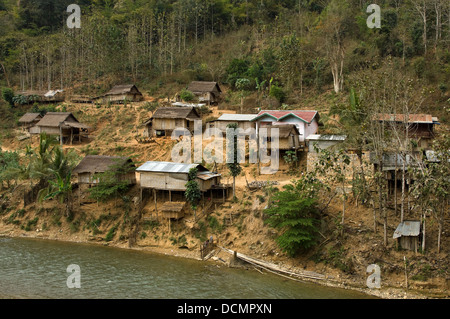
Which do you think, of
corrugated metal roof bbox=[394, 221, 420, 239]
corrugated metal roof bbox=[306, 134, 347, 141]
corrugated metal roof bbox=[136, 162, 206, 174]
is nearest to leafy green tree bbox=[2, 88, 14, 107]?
corrugated metal roof bbox=[136, 162, 206, 174]

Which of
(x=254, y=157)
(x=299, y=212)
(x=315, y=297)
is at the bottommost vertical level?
(x=315, y=297)

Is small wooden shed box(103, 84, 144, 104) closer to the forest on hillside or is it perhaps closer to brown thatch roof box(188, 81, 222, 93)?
the forest on hillside

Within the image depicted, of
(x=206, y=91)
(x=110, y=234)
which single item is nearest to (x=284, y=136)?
(x=110, y=234)

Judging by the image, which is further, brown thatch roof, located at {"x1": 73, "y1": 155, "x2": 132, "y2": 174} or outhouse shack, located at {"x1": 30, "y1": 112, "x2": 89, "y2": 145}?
outhouse shack, located at {"x1": 30, "y1": 112, "x2": 89, "y2": 145}

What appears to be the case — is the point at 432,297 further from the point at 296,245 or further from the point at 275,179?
the point at 275,179

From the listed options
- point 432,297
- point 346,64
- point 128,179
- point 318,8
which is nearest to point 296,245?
point 432,297
